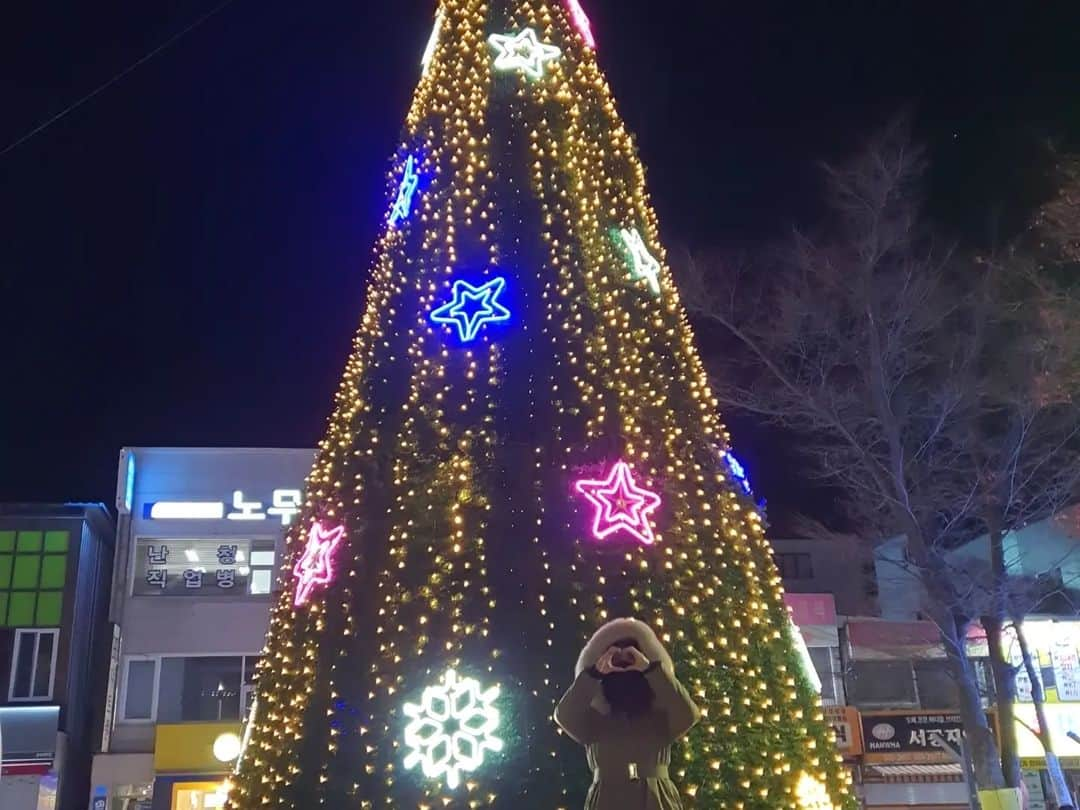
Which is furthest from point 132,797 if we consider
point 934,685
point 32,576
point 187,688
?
point 934,685

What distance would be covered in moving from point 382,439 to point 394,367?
21.5 inches

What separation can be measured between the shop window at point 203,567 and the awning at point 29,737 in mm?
3071

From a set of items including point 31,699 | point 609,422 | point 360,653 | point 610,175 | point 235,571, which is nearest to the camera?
point 360,653

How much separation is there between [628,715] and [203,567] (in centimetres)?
2033

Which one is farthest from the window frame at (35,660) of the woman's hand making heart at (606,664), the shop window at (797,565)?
the woman's hand making heart at (606,664)

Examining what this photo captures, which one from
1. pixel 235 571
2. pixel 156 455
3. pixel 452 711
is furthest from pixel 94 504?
pixel 452 711

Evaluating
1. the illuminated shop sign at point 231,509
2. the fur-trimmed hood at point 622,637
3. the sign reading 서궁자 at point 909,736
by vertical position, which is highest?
the illuminated shop sign at point 231,509

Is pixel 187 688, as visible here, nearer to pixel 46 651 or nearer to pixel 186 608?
pixel 186 608

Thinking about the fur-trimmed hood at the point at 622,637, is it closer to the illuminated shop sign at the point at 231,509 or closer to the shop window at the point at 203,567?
the illuminated shop sign at the point at 231,509

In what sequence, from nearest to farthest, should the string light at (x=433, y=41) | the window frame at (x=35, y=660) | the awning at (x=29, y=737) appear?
1. the string light at (x=433, y=41)
2. the awning at (x=29, y=737)
3. the window frame at (x=35, y=660)

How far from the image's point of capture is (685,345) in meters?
7.14

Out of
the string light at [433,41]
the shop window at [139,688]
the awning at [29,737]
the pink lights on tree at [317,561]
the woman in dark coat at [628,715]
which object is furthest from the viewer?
the shop window at [139,688]

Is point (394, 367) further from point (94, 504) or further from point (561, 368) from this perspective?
point (94, 504)

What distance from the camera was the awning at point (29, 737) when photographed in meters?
19.5
